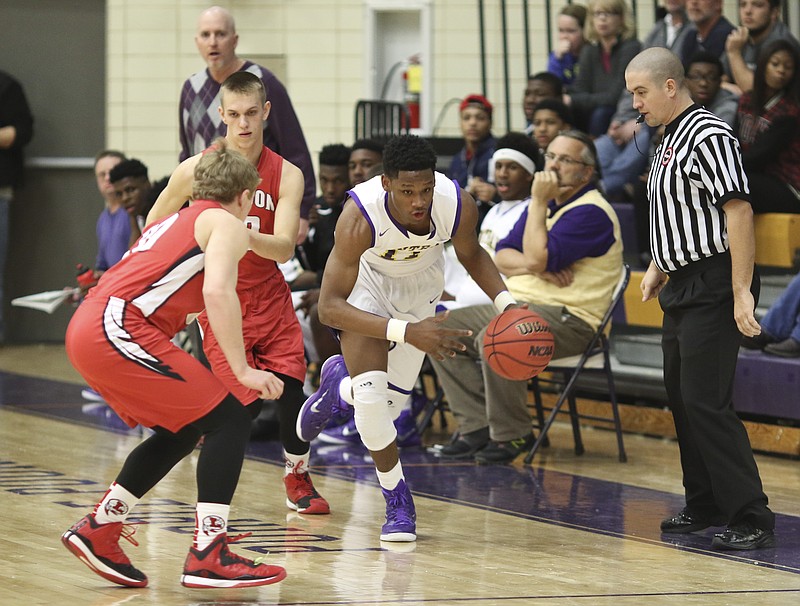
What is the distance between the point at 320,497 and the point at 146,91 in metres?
7.03

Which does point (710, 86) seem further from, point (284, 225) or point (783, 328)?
point (284, 225)

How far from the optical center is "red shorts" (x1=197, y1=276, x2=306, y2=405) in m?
4.92

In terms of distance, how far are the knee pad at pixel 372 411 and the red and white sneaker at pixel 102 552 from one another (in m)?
1.02

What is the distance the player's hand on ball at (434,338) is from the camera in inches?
166

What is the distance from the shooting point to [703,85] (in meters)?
7.65

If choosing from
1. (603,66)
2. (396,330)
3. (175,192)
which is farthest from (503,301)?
(603,66)

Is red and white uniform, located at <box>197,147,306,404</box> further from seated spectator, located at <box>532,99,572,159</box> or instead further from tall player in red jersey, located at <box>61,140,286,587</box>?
seated spectator, located at <box>532,99,572,159</box>

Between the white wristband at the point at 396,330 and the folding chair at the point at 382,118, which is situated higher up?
the folding chair at the point at 382,118

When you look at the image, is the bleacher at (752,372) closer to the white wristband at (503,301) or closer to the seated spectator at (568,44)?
the seated spectator at (568,44)

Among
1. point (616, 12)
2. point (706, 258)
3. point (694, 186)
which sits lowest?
point (706, 258)

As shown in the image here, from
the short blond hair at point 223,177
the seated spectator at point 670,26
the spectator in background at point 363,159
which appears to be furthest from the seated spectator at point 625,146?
the short blond hair at point 223,177

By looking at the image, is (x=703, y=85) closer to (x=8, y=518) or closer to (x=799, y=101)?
(x=799, y=101)

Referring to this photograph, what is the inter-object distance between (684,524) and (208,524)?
1.93 meters

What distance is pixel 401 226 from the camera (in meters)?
4.62
